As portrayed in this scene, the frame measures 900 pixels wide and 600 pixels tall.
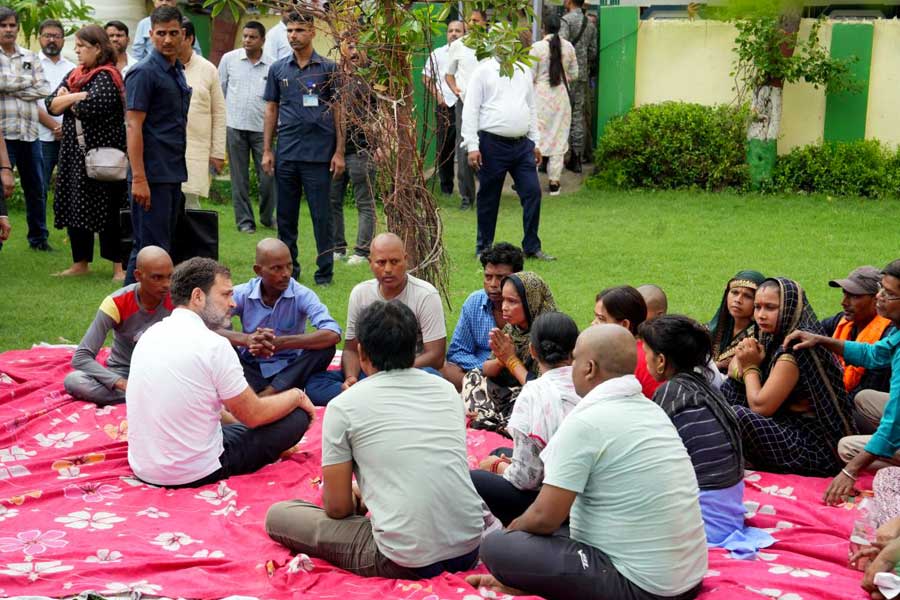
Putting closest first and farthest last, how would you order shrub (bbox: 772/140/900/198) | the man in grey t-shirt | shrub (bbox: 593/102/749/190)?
the man in grey t-shirt, shrub (bbox: 772/140/900/198), shrub (bbox: 593/102/749/190)

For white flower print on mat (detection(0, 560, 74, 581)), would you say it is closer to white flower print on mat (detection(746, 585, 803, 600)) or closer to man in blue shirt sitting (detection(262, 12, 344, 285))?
white flower print on mat (detection(746, 585, 803, 600))

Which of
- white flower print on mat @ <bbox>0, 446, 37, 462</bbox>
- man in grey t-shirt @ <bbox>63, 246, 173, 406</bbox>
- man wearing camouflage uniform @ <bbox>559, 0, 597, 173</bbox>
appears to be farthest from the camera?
man wearing camouflage uniform @ <bbox>559, 0, 597, 173</bbox>

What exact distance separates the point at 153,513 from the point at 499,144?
19.7 feet

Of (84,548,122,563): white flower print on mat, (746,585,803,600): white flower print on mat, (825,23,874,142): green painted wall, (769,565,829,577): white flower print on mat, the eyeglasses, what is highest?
(825,23,874,142): green painted wall

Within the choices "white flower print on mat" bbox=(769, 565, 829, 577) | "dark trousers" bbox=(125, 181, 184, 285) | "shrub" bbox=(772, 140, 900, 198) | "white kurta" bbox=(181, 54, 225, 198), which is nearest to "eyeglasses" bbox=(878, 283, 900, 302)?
"white flower print on mat" bbox=(769, 565, 829, 577)

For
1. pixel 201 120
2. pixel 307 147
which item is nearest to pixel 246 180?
pixel 201 120

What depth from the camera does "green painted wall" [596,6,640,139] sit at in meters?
13.8

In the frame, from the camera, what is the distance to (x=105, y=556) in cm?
410

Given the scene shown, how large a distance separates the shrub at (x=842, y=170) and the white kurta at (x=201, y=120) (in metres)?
6.93

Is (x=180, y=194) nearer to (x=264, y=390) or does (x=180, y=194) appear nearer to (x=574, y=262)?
(x=264, y=390)

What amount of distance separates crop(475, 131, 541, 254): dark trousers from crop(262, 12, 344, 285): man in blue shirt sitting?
160 centimetres

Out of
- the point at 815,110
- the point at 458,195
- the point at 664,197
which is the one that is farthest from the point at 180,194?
the point at 815,110

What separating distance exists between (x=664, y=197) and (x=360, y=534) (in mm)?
9596

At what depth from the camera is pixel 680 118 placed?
13148 mm
